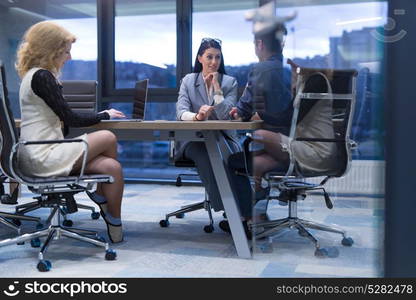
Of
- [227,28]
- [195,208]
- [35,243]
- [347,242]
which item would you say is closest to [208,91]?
[195,208]

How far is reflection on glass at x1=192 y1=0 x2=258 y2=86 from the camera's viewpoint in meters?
5.39

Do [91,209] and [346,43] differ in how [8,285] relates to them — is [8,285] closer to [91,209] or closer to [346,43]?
[346,43]

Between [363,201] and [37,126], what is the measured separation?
1.72 m

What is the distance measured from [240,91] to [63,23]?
10.7 ft

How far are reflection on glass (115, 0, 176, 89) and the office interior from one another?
1cm

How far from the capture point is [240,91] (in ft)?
12.4

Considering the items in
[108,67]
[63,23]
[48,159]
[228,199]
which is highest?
[63,23]

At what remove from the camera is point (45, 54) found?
2.58 meters

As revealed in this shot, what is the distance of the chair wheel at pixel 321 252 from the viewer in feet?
7.80

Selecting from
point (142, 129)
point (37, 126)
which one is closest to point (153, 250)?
point (142, 129)

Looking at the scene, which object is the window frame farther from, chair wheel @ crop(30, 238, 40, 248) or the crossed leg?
chair wheel @ crop(30, 238, 40, 248)

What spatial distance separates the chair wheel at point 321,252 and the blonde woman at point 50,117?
1.17 metres

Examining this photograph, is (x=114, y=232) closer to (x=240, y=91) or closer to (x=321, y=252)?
(x=321, y=252)

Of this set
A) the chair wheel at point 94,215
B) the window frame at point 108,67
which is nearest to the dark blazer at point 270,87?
A: the chair wheel at point 94,215
